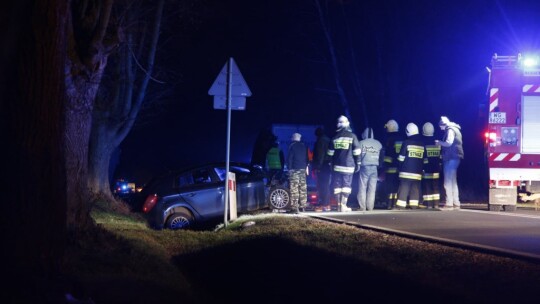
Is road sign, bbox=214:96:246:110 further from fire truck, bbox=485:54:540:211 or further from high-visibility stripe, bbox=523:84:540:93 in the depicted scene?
high-visibility stripe, bbox=523:84:540:93

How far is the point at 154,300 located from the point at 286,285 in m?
1.82

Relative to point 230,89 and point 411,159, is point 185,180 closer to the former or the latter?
point 230,89

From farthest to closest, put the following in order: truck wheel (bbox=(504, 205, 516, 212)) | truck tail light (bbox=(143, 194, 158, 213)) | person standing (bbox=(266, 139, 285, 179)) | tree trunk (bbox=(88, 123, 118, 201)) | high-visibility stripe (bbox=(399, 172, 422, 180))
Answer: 1. tree trunk (bbox=(88, 123, 118, 201))
2. person standing (bbox=(266, 139, 285, 179))
3. high-visibility stripe (bbox=(399, 172, 422, 180))
4. truck tail light (bbox=(143, 194, 158, 213))
5. truck wheel (bbox=(504, 205, 516, 212))

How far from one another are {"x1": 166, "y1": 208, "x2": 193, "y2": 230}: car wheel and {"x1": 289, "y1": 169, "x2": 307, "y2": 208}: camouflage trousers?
2431mm

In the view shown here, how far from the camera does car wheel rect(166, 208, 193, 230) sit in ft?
47.6

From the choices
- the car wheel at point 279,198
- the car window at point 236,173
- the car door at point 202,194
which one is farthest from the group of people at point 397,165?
the car door at point 202,194

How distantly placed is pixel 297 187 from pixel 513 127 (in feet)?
16.2

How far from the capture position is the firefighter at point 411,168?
1455 cm

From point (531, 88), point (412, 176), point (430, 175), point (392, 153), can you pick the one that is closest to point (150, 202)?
point (392, 153)

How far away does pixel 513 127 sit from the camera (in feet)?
44.0

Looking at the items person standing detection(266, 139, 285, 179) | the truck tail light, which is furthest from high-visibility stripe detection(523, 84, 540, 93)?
the truck tail light

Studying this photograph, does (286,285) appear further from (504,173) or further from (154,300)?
(504,173)

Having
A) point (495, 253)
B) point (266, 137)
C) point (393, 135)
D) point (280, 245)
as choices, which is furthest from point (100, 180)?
point (495, 253)

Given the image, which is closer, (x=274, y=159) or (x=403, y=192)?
(x=403, y=192)
